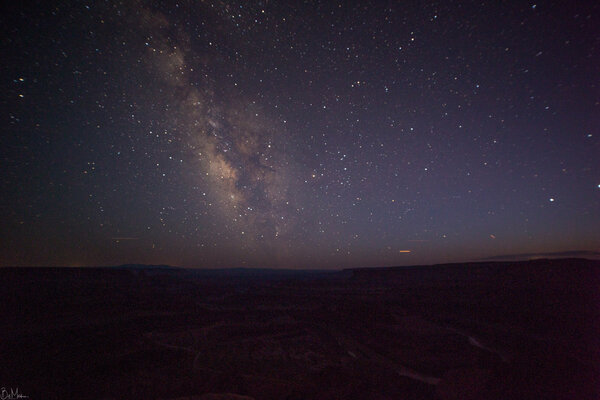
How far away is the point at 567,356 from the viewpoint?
424 inches

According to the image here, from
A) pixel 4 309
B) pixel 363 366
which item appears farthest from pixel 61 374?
pixel 4 309

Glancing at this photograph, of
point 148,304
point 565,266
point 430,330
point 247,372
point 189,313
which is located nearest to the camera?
point 247,372

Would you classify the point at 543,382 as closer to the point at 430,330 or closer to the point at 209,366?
the point at 430,330

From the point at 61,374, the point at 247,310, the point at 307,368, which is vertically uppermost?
the point at 61,374

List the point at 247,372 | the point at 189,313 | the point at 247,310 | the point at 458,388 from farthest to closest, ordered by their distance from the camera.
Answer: the point at 247,310, the point at 189,313, the point at 247,372, the point at 458,388

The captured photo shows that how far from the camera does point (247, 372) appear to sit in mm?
10148

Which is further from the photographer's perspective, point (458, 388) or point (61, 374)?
point (61, 374)

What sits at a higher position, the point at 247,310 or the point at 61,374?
the point at 61,374

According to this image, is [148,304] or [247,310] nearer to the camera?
[247,310]

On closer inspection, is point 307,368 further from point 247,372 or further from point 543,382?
point 543,382

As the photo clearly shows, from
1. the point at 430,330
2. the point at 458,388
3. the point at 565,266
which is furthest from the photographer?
the point at 565,266

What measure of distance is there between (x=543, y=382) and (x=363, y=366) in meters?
6.57

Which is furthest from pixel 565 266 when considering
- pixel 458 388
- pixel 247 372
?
pixel 247 372

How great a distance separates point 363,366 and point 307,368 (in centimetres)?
263
